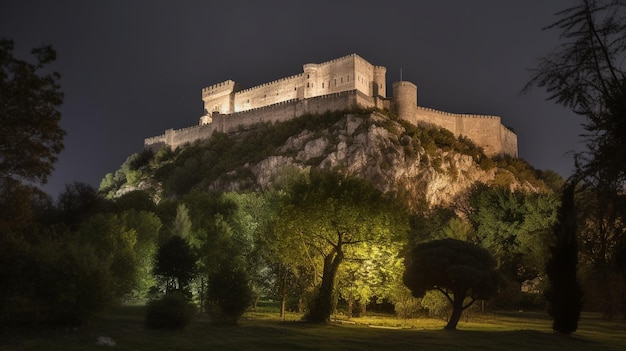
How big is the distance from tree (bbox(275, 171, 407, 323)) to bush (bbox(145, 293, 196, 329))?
36.6ft

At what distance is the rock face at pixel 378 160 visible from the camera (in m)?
86.5

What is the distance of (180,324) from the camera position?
24047mm

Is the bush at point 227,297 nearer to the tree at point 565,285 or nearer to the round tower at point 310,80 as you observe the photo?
the tree at point 565,285

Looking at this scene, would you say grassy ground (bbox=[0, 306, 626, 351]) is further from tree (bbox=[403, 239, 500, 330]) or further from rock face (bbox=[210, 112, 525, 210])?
rock face (bbox=[210, 112, 525, 210])

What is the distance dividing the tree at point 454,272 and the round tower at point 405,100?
69.1 metres

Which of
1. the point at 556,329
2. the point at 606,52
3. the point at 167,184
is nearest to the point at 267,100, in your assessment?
the point at 167,184

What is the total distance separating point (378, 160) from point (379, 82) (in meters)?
26.8

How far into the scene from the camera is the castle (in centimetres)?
10125

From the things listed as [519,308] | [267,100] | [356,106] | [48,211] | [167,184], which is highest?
[267,100]

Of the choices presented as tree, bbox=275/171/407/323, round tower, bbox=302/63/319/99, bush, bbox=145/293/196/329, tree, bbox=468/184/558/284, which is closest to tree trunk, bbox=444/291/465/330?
tree, bbox=275/171/407/323

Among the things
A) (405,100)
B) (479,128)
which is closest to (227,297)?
(405,100)

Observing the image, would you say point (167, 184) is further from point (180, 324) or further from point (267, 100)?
point (180, 324)

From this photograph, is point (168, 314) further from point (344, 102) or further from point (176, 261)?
point (344, 102)

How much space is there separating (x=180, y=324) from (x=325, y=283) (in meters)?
11.2
